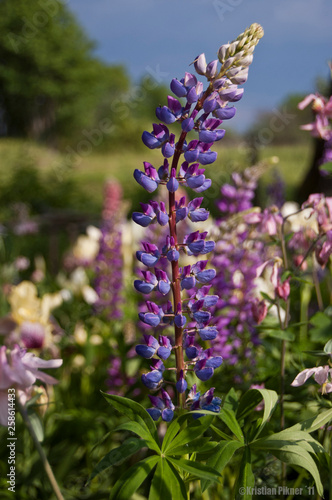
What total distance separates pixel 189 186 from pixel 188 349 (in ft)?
0.78

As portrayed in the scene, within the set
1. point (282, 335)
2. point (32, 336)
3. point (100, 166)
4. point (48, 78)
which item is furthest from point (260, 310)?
point (48, 78)

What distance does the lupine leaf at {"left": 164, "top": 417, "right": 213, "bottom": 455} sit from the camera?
71 cm

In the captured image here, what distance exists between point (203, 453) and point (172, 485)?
0.36ft

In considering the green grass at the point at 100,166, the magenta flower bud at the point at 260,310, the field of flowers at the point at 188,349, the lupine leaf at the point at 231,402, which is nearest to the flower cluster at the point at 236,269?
the field of flowers at the point at 188,349

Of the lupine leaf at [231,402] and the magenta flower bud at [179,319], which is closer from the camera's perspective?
the magenta flower bud at [179,319]

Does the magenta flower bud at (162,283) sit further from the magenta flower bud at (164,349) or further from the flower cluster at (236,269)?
the flower cluster at (236,269)

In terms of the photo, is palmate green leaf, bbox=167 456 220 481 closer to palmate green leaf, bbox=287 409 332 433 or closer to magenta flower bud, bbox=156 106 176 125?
palmate green leaf, bbox=287 409 332 433

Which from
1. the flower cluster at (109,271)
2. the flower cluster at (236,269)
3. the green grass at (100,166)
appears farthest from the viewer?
the green grass at (100,166)

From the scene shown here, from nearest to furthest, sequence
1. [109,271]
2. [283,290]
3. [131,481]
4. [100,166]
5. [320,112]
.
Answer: [131,481], [283,290], [320,112], [109,271], [100,166]

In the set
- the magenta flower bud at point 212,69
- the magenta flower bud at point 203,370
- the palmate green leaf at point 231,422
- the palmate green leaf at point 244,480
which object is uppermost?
the magenta flower bud at point 212,69

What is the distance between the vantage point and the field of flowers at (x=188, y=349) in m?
0.73

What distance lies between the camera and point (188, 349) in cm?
77

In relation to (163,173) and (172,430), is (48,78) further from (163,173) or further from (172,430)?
→ (172,430)

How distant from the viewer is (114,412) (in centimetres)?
162
